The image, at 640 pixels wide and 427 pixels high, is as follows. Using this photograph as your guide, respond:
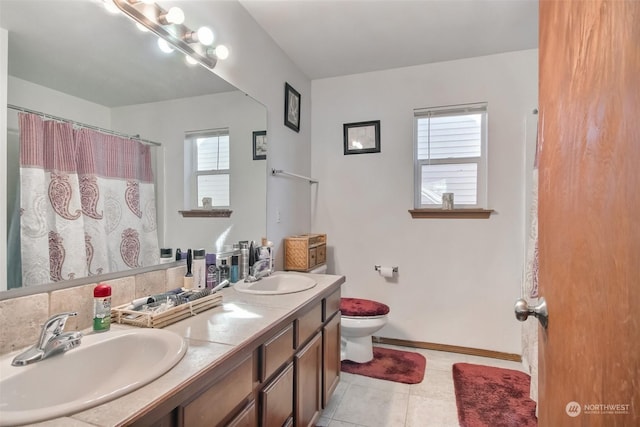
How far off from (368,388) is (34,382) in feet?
6.15

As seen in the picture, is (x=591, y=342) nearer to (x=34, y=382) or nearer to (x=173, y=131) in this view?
(x=34, y=382)

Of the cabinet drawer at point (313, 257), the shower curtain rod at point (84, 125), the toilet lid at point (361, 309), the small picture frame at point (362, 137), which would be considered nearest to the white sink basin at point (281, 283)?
the cabinet drawer at point (313, 257)

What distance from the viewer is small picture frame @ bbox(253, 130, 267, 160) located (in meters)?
2.11

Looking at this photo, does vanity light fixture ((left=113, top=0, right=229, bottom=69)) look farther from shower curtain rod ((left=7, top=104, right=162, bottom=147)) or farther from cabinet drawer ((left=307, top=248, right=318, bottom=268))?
cabinet drawer ((left=307, top=248, right=318, bottom=268))

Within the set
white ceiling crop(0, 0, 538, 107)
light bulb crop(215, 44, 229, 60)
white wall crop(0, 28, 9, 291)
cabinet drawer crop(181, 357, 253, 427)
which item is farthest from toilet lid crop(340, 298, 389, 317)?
white wall crop(0, 28, 9, 291)

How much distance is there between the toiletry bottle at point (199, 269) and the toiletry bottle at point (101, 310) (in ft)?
1.55

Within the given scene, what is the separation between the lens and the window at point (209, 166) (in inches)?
64.1

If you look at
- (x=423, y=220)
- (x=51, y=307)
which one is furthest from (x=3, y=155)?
(x=423, y=220)

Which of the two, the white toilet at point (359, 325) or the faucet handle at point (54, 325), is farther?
the white toilet at point (359, 325)

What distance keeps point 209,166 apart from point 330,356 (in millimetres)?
1252

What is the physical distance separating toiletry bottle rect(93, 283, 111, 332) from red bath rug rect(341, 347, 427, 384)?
1.79 meters

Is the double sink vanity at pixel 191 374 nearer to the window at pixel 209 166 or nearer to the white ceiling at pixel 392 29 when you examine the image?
the window at pixel 209 166

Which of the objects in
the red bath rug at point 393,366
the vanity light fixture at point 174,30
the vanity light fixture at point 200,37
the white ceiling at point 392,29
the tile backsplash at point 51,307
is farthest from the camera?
the red bath rug at point 393,366

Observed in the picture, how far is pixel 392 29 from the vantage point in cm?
223
